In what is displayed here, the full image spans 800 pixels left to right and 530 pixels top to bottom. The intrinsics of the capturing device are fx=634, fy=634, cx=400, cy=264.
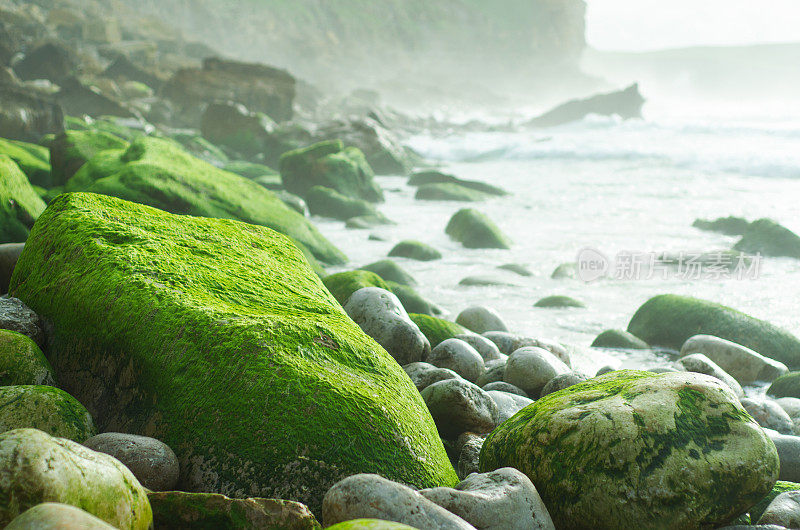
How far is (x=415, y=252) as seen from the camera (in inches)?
321

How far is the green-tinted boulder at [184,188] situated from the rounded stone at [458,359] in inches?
125

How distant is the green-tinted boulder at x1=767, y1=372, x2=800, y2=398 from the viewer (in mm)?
4320

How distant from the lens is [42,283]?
3053 millimetres

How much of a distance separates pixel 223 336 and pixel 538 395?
6.69 feet

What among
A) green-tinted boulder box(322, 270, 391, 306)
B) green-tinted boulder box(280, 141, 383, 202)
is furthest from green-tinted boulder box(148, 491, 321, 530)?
green-tinted boulder box(280, 141, 383, 202)

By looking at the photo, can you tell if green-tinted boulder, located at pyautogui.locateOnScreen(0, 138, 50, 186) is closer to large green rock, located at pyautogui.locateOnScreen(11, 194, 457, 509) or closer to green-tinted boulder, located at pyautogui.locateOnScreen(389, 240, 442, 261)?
green-tinted boulder, located at pyautogui.locateOnScreen(389, 240, 442, 261)

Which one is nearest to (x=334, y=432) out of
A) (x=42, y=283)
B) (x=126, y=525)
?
(x=126, y=525)

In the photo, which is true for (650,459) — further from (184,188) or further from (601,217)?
(601,217)

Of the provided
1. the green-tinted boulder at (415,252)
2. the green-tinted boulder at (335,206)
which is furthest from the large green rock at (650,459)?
the green-tinted boulder at (335,206)

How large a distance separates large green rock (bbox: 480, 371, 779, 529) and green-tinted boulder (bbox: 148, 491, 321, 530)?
921 mm

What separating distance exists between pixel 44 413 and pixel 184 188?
4.30 m

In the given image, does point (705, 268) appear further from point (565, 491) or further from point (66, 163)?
point (66, 163)

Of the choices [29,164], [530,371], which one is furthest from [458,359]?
[29,164]

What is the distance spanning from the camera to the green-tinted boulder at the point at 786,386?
4320 mm
